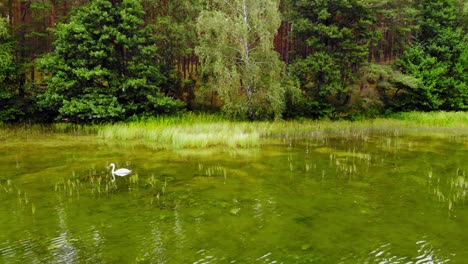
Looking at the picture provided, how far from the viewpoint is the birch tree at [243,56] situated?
26.5 m

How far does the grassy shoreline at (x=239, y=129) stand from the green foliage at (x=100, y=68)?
1.17 meters

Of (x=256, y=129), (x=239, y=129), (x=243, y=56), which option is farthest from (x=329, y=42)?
(x=239, y=129)

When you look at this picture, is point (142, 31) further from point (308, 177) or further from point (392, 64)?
point (392, 64)

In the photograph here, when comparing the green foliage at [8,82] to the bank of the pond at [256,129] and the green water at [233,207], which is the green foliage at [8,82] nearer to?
the bank of the pond at [256,129]

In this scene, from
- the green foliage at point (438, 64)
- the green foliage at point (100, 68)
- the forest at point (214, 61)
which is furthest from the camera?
the green foliage at point (438, 64)

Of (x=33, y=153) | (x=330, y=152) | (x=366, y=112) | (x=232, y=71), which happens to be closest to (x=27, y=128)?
(x=33, y=153)

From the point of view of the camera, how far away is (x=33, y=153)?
714 inches

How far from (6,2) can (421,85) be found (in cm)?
3200

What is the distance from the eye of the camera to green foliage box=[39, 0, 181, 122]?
A: 83.5 feet

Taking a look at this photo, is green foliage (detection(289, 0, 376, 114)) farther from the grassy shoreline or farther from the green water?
the green water

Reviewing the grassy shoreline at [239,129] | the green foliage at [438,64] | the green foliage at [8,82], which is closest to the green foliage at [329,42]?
the grassy shoreline at [239,129]

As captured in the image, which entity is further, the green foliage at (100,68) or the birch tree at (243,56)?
the birch tree at (243,56)

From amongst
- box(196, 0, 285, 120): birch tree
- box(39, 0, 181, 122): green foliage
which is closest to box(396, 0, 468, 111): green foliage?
box(196, 0, 285, 120): birch tree

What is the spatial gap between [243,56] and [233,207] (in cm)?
1834
